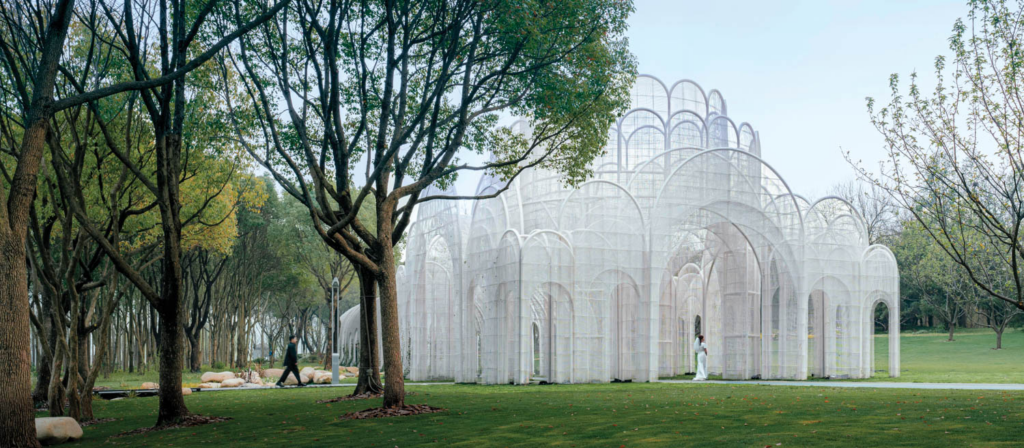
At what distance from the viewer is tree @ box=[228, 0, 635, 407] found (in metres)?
14.9

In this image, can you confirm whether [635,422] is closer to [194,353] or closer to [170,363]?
[170,363]

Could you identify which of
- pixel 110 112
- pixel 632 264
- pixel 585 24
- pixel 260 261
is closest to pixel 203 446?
pixel 110 112

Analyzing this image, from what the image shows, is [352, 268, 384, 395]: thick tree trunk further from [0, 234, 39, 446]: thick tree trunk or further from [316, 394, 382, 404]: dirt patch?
[0, 234, 39, 446]: thick tree trunk

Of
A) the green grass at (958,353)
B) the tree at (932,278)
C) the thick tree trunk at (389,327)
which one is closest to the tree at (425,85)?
the thick tree trunk at (389,327)

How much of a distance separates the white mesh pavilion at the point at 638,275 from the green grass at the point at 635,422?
5756 millimetres

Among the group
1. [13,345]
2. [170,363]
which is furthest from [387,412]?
[13,345]

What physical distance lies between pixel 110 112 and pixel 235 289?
31559 millimetres

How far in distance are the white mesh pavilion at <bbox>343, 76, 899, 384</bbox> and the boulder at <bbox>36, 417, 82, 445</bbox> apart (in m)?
13.0

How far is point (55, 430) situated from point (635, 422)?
886 centimetres

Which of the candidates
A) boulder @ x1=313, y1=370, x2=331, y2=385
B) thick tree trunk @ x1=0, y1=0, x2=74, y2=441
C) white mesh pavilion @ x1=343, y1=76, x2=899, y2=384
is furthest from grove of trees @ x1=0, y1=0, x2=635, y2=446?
boulder @ x1=313, y1=370, x2=331, y2=385

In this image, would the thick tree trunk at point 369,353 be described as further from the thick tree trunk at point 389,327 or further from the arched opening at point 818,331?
the arched opening at point 818,331

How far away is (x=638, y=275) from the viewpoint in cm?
2491

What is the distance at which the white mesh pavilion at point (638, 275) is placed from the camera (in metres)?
24.6

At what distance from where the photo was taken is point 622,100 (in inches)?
713
